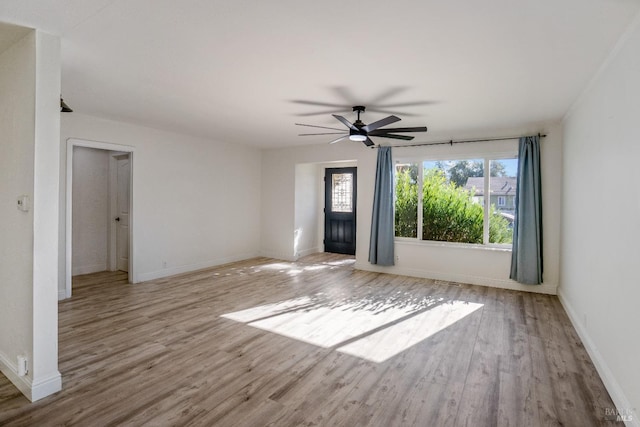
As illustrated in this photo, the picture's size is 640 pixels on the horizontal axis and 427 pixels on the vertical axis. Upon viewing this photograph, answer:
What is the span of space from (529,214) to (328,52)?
4.03 m

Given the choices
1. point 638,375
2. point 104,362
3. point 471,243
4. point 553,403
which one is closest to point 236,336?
point 104,362

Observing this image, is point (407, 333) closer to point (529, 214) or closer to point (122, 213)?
point (529, 214)

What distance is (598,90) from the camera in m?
2.98

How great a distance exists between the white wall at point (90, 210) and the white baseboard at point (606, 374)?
7.24 m

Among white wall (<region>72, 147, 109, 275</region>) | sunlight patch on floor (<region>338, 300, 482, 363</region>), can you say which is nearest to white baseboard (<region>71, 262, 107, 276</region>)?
white wall (<region>72, 147, 109, 275</region>)

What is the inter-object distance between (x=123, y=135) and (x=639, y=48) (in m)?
5.94

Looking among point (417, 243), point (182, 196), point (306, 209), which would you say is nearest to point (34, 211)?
point (182, 196)

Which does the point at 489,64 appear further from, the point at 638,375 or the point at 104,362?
the point at 104,362

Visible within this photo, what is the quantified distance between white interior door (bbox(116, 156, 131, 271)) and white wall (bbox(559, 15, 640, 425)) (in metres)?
6.73

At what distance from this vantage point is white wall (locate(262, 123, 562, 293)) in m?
4.91

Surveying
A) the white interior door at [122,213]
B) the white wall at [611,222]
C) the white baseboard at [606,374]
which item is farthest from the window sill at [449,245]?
the white interior door at [122,213]

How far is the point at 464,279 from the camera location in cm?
554

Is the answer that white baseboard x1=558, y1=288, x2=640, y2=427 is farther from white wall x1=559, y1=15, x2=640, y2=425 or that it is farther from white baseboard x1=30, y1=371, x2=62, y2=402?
white baseboard x1=30, y1=371, x2=62, y2=402

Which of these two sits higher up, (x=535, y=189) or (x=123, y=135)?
(x=123, y=135)
